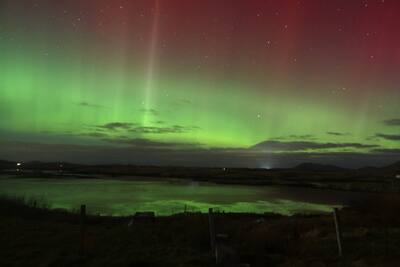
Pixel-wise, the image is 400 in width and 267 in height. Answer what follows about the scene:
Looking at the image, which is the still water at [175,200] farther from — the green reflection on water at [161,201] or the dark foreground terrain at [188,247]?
the dark foreground terrain at [188,247]

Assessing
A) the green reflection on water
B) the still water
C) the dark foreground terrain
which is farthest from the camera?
the still water

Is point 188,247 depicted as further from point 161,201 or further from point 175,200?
point 175,200

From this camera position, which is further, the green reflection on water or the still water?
the still water

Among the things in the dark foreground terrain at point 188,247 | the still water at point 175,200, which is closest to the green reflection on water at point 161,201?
the still water at point 175,200

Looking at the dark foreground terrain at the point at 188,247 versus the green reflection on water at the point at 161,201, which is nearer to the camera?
the dark foreground terrain at the point at 188,247

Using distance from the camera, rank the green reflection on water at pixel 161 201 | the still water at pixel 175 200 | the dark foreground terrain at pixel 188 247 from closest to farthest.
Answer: the dark foreground terrain at pixel 188 247, the green reflection on water at pixel 161 201, the still water at pixel 175 200

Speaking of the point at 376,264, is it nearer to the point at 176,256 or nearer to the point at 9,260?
the point at 176,256

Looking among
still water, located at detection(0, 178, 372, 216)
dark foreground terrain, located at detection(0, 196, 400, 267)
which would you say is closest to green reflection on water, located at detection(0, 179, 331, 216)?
still water, located at detection(0, 178, 372, 216)

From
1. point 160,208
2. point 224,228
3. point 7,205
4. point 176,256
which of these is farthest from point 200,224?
point 160,208

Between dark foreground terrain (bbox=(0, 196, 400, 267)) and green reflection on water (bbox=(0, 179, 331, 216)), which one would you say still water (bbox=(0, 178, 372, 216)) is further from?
dark foreground terrain (bbox=(0, 196, 400, 267))

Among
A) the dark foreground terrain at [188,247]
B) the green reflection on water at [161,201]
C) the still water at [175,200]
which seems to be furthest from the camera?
the still water at [175,200]

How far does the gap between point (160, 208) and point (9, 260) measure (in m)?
27.7

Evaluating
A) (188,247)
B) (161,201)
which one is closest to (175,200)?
(161,201)

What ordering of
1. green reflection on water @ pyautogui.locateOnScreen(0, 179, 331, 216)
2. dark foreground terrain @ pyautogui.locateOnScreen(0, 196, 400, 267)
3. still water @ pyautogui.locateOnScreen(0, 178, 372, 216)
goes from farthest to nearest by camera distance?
still water @ pyautogui.locateOnScreen(0, 178, 372, 216) → green reflection on water @ pyautogui.locateOnScreen(0, 179, 331, 216) → dark foreground terrain @ pyautogui.locateOnScreen(0, 196, 400, 267)
